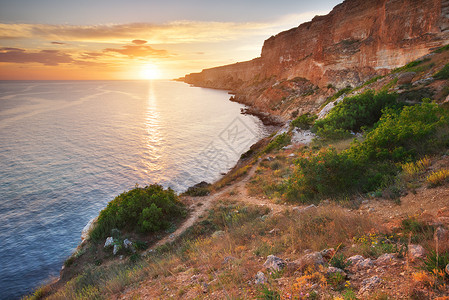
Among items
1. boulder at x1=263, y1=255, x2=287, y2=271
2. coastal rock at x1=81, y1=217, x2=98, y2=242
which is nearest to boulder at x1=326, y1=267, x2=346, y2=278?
boulder at x1=263, y1=255, x2=287, y2=271

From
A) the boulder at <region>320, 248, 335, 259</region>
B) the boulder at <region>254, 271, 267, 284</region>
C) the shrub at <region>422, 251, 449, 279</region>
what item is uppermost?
the shrub at <region>422, 251, 449, 279</region>

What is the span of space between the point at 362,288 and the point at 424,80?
22266 millimetres

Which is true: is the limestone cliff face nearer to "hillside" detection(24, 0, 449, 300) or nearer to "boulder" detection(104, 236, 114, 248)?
"hillside" detection(24, 0, 449, 300)

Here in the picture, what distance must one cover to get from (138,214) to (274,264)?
34.4 feet

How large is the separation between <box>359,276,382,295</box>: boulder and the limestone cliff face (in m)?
34.4

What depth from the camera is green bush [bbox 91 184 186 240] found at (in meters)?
12.6

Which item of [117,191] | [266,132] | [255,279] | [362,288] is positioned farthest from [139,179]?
[266,132]

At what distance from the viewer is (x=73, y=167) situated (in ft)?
80.5

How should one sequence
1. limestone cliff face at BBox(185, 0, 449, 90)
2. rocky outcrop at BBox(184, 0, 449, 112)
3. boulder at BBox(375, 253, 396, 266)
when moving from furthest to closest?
1. rocky outcrop at BBox(184, 0, 449, 112)
2. limestone cliff face at BBox(185, 0, 449, 90)
3. boulder at BBox(375, 253, 396, 266)

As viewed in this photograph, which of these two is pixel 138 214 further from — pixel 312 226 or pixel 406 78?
pixel 406 78

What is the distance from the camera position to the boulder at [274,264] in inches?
→ 185

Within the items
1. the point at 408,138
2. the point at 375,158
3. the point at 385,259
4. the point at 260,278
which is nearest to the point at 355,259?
the point at 385,259

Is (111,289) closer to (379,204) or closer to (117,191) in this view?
(379,204)

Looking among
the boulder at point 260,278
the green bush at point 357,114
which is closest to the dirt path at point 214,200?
the boulder at point 260,278
